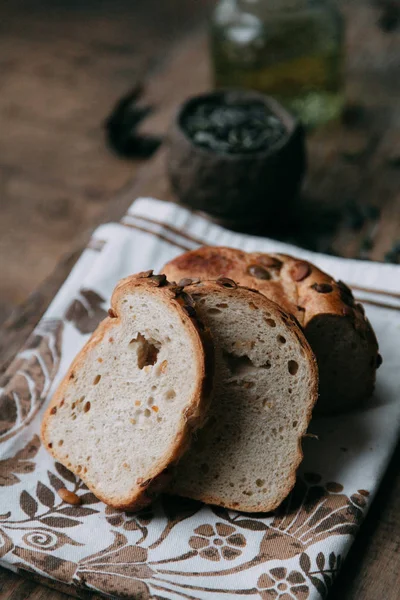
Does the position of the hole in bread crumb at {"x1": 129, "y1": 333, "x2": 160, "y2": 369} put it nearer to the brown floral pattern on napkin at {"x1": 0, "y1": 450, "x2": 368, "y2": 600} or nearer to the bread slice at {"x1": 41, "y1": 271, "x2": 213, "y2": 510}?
the bread slice at {"x1": 41, "y1": 271, "x2": 213, "y2": 510}

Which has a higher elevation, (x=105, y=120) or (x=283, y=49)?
(x=283, y=49)

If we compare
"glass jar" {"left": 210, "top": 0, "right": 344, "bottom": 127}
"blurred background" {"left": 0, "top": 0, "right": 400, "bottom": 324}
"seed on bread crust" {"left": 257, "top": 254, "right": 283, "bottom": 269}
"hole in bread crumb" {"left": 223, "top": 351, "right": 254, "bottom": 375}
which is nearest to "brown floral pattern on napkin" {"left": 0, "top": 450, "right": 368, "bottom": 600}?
"hole in bread crumb" {"left": 223, "top": 351, "right": 254, "bottom": 375}

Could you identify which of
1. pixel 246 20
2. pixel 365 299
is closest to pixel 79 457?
pixel 365 299

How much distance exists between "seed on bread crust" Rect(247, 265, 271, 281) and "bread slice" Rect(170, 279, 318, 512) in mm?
274

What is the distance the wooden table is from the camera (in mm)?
2002

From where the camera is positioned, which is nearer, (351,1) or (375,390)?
(375,390)

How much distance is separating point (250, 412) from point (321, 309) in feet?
1.13

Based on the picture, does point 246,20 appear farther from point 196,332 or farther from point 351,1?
point 196,332

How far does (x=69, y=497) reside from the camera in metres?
2.09

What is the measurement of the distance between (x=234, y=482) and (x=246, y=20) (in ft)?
7.94

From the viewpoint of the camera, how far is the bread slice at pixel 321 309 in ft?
7.18

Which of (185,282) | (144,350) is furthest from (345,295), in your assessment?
(144,350)

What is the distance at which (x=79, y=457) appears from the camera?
2.14 metres

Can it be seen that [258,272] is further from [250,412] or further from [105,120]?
[105,120]
